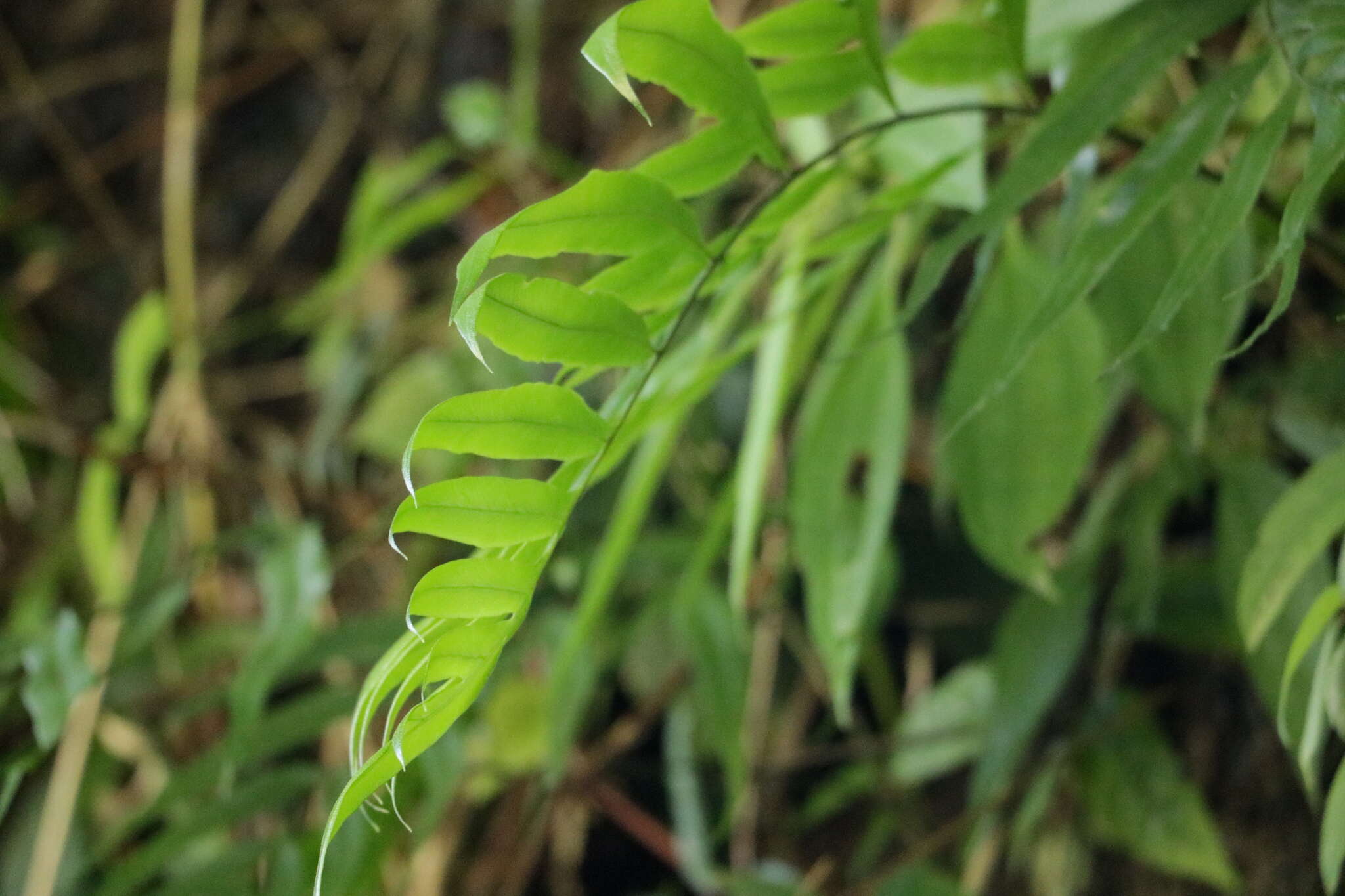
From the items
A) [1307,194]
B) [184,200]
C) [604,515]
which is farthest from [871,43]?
[184,200]

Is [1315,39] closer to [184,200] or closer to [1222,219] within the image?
[1222,219]

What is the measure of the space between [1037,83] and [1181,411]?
1.37 feet

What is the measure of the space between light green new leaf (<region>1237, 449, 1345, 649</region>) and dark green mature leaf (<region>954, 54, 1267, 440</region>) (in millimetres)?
110

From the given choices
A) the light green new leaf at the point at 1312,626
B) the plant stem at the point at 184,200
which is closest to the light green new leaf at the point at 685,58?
the light green new leaf at the point at 1312,626

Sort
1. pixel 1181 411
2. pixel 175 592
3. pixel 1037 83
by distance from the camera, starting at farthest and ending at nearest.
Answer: pixel 1037 83 < pixel 175 592 < pixel 1181 411

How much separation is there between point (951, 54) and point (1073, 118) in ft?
0.18

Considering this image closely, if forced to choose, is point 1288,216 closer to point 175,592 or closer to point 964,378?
point 964,378

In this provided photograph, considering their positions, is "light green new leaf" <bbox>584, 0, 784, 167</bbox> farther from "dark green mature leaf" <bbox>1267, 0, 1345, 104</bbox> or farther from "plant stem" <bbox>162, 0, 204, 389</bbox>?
"plant stem" <bbox>162, 0, 204, 389</bbox>

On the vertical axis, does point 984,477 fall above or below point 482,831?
above

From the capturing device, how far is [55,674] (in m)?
0.48

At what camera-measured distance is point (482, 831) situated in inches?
33.8

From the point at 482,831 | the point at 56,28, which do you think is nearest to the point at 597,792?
the point at 482,831

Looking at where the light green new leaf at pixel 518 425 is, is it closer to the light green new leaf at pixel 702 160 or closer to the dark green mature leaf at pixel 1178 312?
the light green new leaf at pixel 702 160

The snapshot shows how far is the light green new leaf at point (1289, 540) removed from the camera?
0.36m
